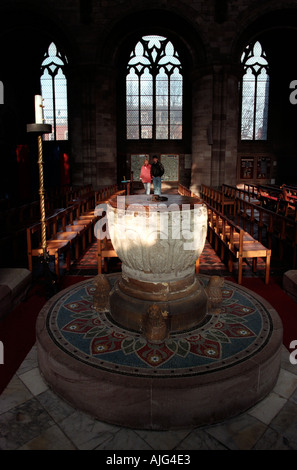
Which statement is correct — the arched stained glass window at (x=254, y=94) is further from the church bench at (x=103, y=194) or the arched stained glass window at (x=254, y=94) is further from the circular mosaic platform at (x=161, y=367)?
the circular mosaic platform at (x=161, y=367)

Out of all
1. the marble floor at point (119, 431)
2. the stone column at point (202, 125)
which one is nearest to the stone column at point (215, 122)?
the stone column at point (202, 125)

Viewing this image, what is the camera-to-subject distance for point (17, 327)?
4.22 meters

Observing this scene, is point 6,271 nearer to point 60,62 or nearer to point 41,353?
→ point 41,353

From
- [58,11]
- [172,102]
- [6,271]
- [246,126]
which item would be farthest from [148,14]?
[6,271]

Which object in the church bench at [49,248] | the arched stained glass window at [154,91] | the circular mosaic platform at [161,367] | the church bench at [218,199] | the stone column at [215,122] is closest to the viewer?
the circular mosaic platform at [161,367]

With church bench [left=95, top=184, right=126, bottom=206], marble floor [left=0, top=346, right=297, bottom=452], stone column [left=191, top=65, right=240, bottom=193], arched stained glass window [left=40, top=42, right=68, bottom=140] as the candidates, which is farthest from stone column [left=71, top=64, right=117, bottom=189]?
marble floor [left=0, top=346, right=297, bottom=452]

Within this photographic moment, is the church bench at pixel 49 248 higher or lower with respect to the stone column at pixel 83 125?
lower

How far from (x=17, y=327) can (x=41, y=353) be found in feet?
3.60

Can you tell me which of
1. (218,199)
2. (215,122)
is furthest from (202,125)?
(218,199)

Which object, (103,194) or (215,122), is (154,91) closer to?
(215,122)

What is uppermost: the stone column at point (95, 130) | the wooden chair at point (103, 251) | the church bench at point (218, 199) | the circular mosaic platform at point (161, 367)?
the stone column at point (95, 130)

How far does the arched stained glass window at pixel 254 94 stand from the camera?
65.8 ft

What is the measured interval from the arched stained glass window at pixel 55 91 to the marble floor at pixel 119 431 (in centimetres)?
1834

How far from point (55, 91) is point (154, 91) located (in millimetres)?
5473
